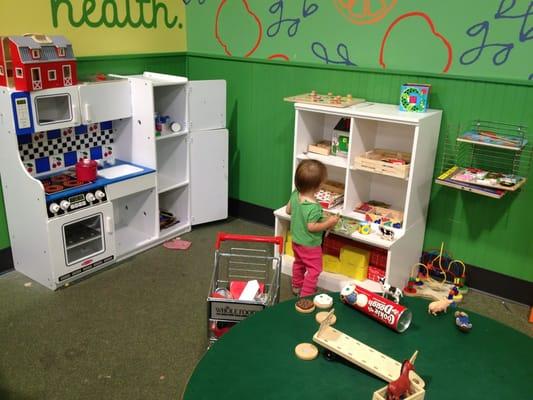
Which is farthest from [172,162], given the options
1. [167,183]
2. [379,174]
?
[379,174]

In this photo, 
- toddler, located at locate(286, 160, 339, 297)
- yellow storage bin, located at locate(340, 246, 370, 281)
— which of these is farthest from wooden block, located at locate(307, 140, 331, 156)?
yellow storage bin, located at locate(340, 246, 370, 281)

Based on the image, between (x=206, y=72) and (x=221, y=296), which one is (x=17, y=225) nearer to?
(x=221, y=296)

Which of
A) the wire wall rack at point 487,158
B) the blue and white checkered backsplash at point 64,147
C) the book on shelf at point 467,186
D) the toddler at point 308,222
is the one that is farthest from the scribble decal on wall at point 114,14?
the book on shelf at point 467,186

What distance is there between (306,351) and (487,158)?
2168 mm

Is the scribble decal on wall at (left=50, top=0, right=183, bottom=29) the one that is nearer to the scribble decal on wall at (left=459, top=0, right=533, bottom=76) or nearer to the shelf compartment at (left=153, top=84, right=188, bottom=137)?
the shelf compartment at (left=153, top=84, right=188, bottom=137)

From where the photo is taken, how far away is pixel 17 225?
341 cm

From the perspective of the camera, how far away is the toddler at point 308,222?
285cm

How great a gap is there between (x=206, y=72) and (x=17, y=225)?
2082 mm

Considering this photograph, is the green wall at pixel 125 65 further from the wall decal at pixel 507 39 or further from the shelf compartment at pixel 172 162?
the wall decal at pixel 507 39

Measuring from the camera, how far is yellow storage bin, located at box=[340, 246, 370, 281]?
3.38 m

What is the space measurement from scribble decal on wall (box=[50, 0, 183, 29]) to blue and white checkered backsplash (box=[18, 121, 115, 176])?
0.76m

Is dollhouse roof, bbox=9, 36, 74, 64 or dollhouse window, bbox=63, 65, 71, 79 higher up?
dollhouse roof, bbox=9, 36, 74, 64

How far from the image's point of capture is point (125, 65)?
13.2 ft

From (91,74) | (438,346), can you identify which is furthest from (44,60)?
(438,346)
